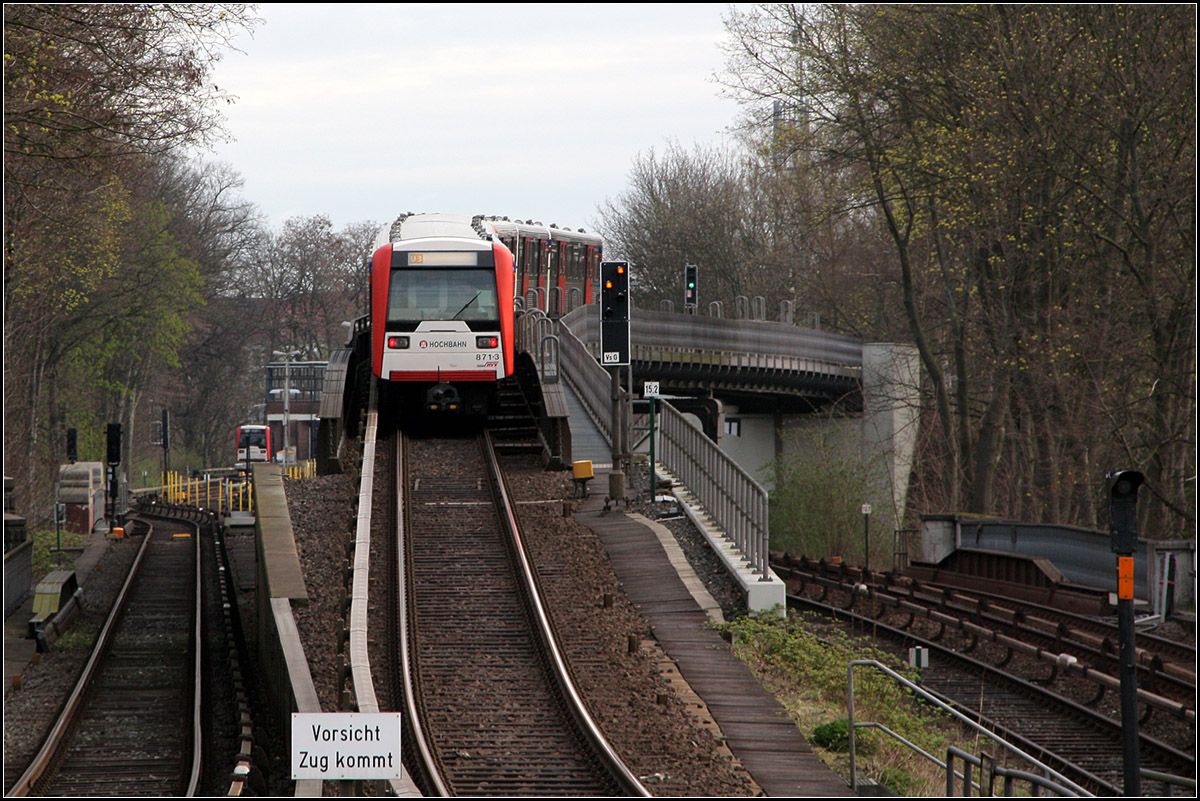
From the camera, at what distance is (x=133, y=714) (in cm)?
1734

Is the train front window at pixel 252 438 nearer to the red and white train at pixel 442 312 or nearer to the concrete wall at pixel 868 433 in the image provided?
the concrete wall at pixel 868 433

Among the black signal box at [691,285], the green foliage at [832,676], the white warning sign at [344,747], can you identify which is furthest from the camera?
the black signal box at [691,285]

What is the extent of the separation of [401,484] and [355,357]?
402 inches

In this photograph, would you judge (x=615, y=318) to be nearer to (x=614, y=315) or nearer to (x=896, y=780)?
(x=614, y=315)

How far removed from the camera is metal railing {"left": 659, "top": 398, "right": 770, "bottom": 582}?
16.9 meters

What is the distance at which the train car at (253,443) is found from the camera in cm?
6519

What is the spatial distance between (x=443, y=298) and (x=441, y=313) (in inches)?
10.7

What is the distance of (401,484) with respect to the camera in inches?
798

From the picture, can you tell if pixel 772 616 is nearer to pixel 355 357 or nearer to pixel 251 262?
pixel 355 357

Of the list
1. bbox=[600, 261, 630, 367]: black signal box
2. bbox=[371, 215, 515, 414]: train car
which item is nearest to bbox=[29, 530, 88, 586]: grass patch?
bbox=[371, 215, 515, 414]: train car

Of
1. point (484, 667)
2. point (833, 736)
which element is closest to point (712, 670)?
point (833, 736)

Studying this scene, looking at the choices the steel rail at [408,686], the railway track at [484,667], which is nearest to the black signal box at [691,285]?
the railway track at [484,667]

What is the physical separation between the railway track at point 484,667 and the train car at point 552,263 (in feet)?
53.2

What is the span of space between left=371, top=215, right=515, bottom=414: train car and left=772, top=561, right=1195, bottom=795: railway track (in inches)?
318
